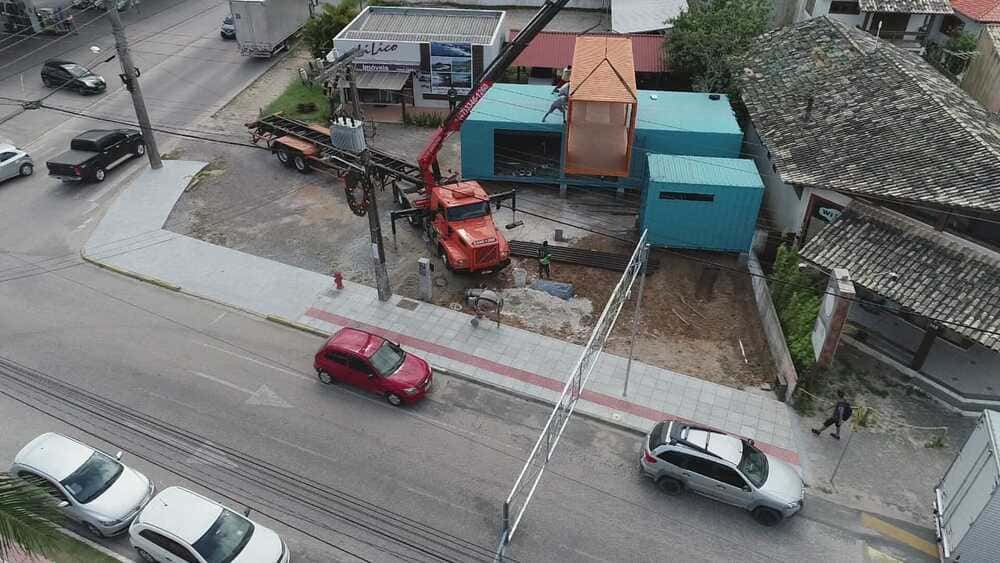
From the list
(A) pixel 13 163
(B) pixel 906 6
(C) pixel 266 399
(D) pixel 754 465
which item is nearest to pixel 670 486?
(D) pixel 754 465

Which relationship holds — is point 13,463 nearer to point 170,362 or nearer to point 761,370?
point 170,362

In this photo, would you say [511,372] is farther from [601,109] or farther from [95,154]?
[95,154]

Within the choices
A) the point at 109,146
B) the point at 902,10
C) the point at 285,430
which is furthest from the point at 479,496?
the point at 902,10

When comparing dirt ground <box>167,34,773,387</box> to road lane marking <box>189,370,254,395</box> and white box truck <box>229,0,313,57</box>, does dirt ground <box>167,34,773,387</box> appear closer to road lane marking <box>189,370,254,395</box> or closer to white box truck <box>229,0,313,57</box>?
road lane marking <box>189,370,254,395</box>

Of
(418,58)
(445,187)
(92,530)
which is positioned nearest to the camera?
(92,530)

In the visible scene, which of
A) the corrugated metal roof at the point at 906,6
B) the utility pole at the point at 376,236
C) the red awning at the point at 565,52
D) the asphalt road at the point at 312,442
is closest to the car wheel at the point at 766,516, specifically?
the asphalt road at the point at 312,442

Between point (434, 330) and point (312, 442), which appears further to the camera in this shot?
point (434, 330)
